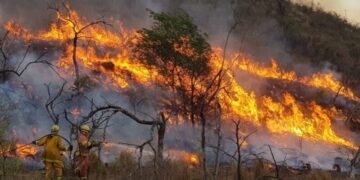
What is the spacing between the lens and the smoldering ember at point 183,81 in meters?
23.4

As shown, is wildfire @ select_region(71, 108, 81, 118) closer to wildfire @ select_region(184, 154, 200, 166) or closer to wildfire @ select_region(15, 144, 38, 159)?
wildfire @ select_region(15, 144, 38, 159)

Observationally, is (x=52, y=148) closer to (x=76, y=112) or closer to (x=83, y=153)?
(x=83, y=153)

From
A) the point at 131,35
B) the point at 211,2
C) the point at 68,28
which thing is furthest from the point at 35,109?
the point at 211,2

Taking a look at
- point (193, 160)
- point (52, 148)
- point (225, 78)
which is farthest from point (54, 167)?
point (225, 78)

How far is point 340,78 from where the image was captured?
3662 cm

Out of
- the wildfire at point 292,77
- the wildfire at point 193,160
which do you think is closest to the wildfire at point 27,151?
the wildfire at point 193,160

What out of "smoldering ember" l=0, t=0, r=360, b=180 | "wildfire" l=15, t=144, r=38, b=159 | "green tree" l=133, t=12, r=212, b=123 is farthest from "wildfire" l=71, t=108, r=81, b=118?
"green tree" l=133, t=12, r=212, b=123

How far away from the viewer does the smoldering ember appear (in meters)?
23.4

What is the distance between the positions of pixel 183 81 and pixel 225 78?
4908mm

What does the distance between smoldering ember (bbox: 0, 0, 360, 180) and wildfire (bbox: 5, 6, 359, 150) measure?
77 millimetres

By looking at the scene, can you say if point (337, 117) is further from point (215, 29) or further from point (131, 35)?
point (131, 35)

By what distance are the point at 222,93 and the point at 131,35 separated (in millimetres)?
6451

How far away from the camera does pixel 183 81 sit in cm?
2750

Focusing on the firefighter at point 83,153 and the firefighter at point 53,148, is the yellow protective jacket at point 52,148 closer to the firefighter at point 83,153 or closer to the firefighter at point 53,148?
the firefighter at point 53,148
